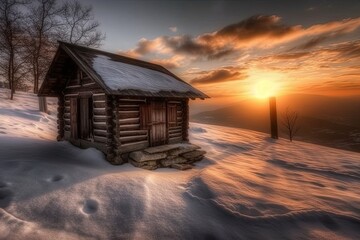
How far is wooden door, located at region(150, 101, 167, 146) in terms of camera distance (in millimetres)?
10031

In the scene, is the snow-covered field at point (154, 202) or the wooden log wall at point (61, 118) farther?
the wooden log wall at point (61, 118)

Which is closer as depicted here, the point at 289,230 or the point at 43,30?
the point at 289,230

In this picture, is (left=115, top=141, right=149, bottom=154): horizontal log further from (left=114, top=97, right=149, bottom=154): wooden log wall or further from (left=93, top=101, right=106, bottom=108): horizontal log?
(left=93, top=101, right=106, bottom=108): horizontal log

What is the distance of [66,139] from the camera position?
11.4m

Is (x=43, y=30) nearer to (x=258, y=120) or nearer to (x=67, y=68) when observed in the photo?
(x=67, y=68)

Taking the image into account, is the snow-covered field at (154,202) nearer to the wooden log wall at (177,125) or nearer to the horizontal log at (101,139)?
the horizontal log at (101,139)

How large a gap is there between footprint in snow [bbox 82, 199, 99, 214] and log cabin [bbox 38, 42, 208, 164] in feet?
11.2

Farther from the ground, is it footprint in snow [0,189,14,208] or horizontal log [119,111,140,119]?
horizontal log [119,111,140,119]

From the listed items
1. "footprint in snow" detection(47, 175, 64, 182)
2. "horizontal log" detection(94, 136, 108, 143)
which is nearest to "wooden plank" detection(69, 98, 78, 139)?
"horizontal log" detection(94, 136, 108, 143)

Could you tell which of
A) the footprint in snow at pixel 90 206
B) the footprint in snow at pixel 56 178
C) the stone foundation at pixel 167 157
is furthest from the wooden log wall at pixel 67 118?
the footprint in snow at pixel 90 206

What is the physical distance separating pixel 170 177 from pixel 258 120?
8263cm

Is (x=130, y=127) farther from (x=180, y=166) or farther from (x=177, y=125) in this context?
(x=177, y=125)

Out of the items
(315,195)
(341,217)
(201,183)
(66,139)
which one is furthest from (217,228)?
(66,139)

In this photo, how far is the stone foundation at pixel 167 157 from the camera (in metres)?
8.45
